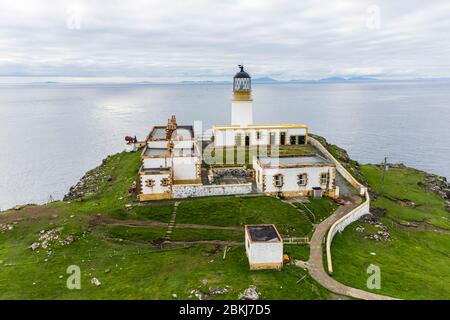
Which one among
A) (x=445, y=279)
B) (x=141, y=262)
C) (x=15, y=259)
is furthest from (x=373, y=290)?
(x=15, y=259)

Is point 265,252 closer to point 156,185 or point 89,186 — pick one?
point 156,185

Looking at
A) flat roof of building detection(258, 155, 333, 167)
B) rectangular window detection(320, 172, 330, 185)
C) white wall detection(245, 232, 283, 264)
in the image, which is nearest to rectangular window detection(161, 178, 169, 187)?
flat roof of building detection(258, 155, 333, 167)

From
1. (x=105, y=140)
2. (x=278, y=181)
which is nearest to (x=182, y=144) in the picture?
(x=278, y=181)

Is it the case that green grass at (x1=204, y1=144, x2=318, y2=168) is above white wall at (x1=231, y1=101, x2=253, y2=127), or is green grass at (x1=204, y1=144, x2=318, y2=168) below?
below

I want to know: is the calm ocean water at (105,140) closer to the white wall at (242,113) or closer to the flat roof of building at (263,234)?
the white wall at (242,113)

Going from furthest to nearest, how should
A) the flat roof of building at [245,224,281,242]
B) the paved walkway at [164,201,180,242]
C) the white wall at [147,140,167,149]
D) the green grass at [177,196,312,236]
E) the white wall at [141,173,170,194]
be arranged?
the white wall at [147,140,167,149]
the white wall at [141,173,170,194]
the green grass at [177,196,312,236]
the paved walkway at [164,201,180,242]
the flat roof of building at [245,224,281,242]

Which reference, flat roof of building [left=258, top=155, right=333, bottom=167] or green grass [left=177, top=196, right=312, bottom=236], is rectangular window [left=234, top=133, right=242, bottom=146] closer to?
flat roof of building [left=258, top=155, right=333, bottom=167]
